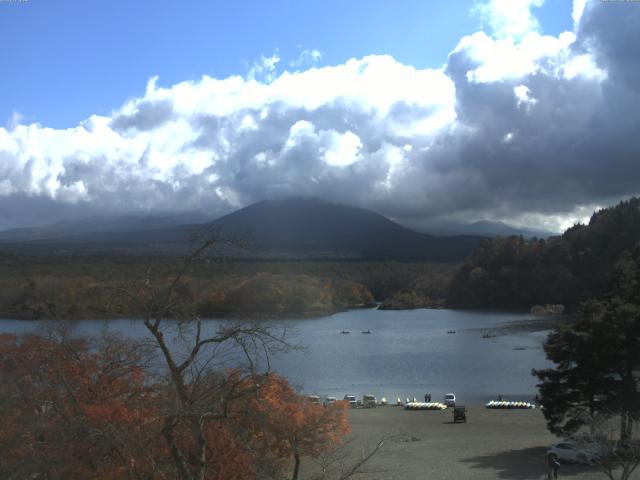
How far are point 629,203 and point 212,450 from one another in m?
62.8

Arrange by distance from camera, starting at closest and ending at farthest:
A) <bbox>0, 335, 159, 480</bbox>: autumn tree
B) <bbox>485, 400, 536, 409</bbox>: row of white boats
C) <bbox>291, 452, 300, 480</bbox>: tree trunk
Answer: <bbox>0, 335, 159, 480</bbox>: autumn tree
<bbox>291, 452, 300, 480</bbox>: tree trunk
<bbox>485, 400, 536, 409</bbox>: row of white boats

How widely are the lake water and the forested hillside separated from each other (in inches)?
455

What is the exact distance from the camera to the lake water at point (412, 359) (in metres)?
25.4

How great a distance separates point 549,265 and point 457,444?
180ft

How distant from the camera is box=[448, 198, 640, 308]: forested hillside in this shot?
201ft

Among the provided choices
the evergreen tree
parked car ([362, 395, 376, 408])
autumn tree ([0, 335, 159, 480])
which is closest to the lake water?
parked car ([362, 395, 376, 408])

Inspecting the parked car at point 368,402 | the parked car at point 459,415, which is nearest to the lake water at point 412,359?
the parked car at point 368,402

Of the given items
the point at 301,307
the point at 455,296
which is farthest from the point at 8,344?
the point at 455,296

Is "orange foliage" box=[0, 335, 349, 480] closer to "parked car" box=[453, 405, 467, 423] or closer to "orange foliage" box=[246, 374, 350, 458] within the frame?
"orange foliage" box=[246, 374, 350, 458]

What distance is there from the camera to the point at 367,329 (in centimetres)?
5231

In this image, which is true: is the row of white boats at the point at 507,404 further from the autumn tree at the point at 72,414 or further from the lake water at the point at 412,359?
the autumn tree at the point at 72,414

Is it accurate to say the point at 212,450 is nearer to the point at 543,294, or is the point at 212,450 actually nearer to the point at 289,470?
the point at 289,470

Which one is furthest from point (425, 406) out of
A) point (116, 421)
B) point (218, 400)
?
point (218, 400)

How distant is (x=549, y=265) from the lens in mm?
66188
